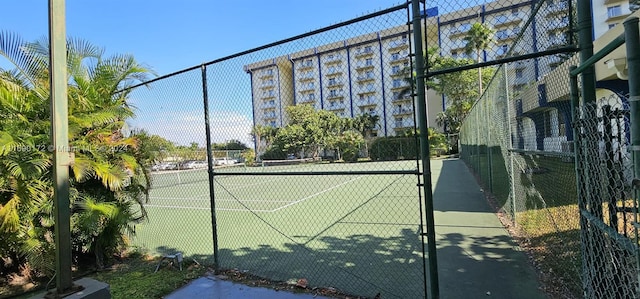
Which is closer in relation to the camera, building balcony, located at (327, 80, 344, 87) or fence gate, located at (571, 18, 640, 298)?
fence gate, located at (571, 18, 640, 298)

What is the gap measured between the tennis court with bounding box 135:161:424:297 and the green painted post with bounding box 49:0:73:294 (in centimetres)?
180

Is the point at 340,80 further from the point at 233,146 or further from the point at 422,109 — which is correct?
the point at 422,109

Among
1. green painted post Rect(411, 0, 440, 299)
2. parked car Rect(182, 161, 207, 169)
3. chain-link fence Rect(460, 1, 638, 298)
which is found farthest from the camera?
parked car Rect(182, 161, 207, 169)

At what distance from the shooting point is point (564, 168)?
4242mm

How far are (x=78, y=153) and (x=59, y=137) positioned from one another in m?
2.26

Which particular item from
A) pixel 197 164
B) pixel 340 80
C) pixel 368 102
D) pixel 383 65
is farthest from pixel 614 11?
pixel 197 164

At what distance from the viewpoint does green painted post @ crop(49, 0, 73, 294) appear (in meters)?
2.73

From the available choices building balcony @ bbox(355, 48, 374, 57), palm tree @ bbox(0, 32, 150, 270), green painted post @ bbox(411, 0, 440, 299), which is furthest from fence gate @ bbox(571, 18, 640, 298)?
palm tree @ bbox(0, 32, 150, 270)

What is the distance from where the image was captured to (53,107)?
275cm

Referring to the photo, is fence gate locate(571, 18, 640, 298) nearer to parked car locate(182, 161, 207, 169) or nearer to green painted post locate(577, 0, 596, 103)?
green painted post locate(577, 0, 596, 103)

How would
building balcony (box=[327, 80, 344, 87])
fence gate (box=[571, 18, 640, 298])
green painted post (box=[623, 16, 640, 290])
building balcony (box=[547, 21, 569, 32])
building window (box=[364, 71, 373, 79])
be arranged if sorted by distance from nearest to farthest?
green painted post (box=[623, 16, 640, 290]) < fence gate (box=[571, 18, 640, 298]) < building balcony (box=[547, 21, 569, 32]) < building window (box=[364, 71, 373, 79]) < building balcony (box=[327, 80, 344, 87])

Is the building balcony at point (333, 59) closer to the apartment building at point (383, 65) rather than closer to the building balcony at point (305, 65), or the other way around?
the apartment building at point (383, 65)

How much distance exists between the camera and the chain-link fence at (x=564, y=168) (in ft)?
6.02

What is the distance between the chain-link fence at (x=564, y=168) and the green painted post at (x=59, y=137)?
3707mm
